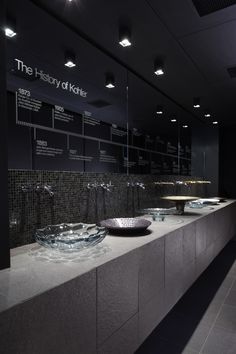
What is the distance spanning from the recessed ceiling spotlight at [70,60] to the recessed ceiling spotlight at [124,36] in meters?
0.43

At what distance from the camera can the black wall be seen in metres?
5.95

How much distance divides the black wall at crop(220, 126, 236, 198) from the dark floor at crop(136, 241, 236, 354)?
3239 mm

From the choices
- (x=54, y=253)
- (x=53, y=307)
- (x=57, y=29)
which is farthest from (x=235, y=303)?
(x=57, y=29)

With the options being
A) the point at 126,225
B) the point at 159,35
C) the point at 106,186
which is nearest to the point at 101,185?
the point at 106,186

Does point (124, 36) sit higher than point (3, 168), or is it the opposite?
point (124, 36)

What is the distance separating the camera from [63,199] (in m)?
1.82

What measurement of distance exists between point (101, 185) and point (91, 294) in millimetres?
1207

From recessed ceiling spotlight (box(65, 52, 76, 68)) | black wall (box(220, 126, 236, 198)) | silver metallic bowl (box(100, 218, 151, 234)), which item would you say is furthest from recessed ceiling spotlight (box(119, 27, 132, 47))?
black wall (box(220, 126, 236, 198))

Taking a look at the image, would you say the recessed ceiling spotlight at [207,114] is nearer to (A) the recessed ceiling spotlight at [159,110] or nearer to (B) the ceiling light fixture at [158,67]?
(A) the recessed ceiling spotlight at [159,110]

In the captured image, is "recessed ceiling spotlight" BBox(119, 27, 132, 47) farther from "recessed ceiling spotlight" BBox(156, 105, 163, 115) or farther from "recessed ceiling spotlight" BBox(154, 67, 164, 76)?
"recessed ceiling spotlight" BBox(156, 105, 163, 115)

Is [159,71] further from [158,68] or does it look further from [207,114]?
[207,114]

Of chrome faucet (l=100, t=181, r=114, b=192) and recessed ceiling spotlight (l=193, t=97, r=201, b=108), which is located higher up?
recessed ceiling spotlight (l=193, t=97, r=201, b=108)

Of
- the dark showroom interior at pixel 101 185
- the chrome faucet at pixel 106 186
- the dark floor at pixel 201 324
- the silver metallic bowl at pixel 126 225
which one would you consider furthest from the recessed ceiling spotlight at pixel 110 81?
the dark floor at pixel 201 324

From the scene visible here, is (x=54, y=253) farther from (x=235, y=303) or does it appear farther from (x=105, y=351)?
(x=235, y=303)
